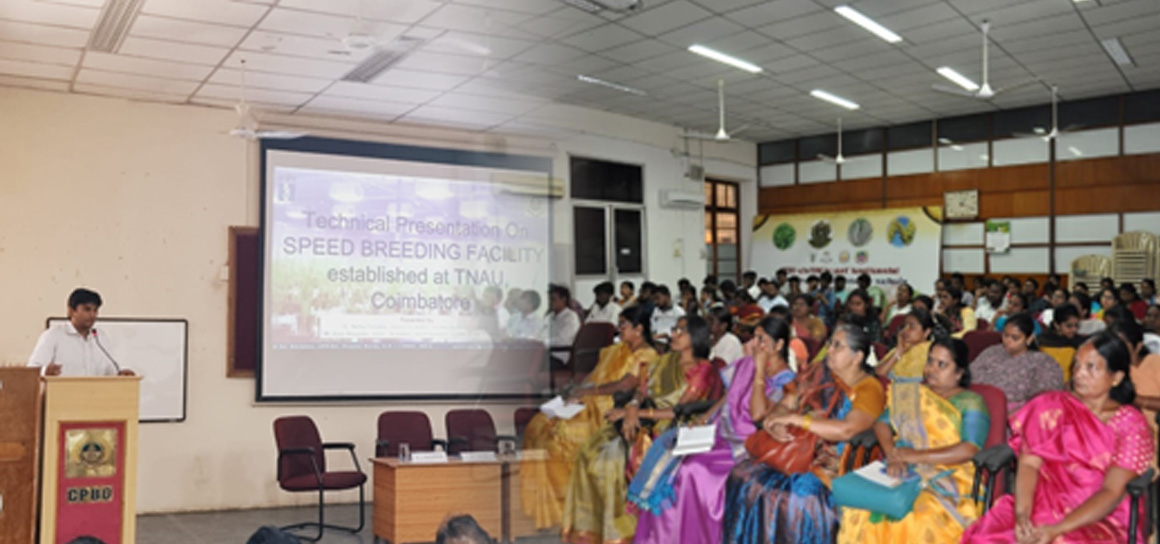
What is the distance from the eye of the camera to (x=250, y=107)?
21.9 feet

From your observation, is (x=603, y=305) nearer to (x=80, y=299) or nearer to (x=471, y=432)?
(x=471, y=432)

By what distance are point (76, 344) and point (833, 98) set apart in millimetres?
7469

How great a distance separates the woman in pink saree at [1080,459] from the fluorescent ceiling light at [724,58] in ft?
16.6

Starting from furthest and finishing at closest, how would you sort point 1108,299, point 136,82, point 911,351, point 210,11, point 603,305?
1. point 603,305
2. point 1108,299
3. point 136,82
4. point 210,11
5. point 911,351

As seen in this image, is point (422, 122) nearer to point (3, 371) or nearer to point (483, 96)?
point (483, 96)

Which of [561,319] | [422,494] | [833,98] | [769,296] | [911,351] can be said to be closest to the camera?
[561,319]

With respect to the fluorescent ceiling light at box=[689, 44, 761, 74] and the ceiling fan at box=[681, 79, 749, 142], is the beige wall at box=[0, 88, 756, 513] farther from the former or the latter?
the ceiling fan at box=[681, 79, 749, 142]

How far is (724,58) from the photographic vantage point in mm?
7859

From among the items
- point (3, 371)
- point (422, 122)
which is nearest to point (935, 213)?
point (422, 122)

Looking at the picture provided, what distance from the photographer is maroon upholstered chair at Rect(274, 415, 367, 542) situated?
18.1 ft

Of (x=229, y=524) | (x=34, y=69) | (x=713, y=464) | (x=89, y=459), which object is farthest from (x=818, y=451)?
(x=34, y=69)

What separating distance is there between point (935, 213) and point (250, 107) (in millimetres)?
8195

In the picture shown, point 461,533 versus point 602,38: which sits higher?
point 602,38

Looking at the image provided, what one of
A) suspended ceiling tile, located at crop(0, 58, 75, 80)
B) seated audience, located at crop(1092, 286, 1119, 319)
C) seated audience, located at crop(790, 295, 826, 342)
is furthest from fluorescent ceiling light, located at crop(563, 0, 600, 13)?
seated audience, located at crop(1092, 286, 1119, 319)
